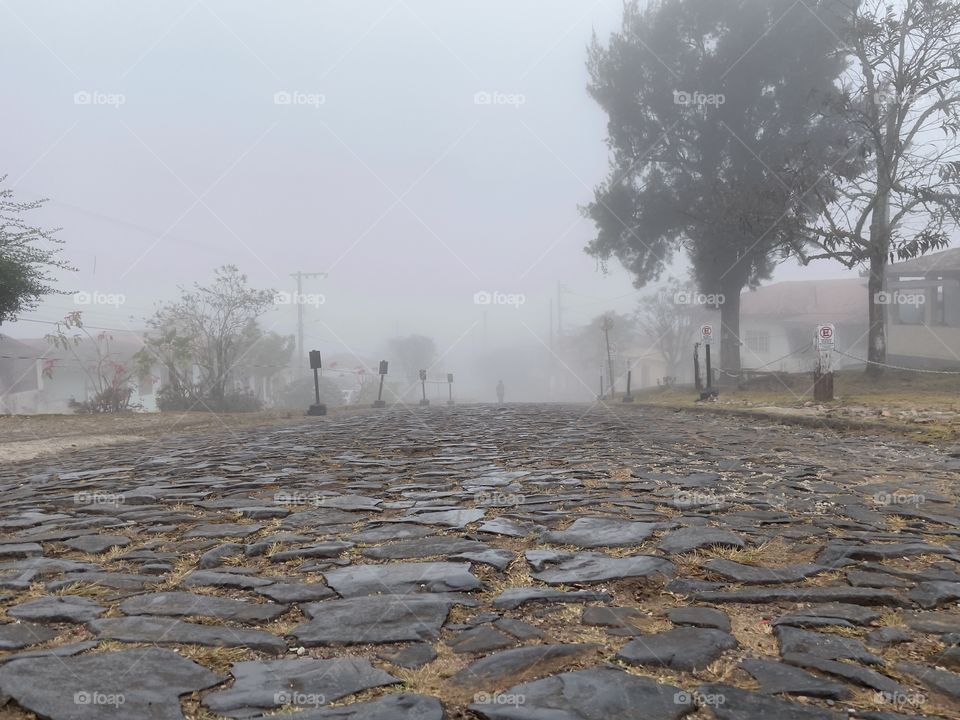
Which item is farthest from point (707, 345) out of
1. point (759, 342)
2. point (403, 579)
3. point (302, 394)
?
point (759, 342)

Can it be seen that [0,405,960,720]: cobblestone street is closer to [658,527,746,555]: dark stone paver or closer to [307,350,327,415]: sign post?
[658,527,746,555]: dark stone paver

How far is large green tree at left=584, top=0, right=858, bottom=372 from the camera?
27422 mm

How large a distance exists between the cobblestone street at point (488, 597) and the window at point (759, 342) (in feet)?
154

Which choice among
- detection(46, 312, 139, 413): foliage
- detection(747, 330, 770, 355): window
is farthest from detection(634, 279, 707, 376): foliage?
detection(46, 312, 139, 413): foliage

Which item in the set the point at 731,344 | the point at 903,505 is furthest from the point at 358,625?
the point at 731,344

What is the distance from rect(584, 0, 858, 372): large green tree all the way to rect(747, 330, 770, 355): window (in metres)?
21.9

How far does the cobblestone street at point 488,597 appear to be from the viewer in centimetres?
215

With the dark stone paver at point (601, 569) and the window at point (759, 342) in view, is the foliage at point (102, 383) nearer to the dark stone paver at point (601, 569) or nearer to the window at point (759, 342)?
the dark stone paver at point (601, 569)

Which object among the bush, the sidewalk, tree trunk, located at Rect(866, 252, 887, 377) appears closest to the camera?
the sidewalk

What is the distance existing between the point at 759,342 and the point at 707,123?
85.5ft

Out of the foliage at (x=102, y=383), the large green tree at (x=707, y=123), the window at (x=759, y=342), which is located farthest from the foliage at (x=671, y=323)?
the foliage at (x=102, y=383)

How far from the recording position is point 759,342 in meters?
51.5

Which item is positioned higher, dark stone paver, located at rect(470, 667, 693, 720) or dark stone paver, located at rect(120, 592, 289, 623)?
dark stone paver, located at rect(120, 592, 289, 623)

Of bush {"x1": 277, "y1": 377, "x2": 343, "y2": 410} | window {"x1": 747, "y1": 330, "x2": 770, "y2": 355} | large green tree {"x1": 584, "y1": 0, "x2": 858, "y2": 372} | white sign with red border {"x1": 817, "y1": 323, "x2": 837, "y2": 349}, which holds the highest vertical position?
large green tree {"x1": 584, "y1": 0, "x2": 858, "y2": 372}
